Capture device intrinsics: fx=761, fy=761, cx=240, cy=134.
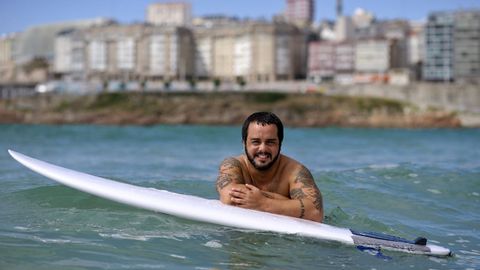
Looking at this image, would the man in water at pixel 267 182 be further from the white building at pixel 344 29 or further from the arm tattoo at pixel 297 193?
the white building at pixel 344 29

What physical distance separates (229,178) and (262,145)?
533 millimetres

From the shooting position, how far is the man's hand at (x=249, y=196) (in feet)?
24.1

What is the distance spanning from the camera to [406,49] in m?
140

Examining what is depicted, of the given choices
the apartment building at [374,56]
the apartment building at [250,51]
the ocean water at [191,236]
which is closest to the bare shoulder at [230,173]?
the ocean water at [191,236]

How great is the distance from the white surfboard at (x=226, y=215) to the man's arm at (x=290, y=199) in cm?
8

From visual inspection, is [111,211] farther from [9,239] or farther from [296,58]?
[296,58]

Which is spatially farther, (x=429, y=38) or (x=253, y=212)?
(x=429, y=38)

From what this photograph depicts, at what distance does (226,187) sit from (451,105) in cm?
8201

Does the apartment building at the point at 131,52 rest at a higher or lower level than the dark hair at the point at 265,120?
higher

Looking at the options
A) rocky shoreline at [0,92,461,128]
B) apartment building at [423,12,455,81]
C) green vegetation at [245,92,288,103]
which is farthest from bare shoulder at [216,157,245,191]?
apartment building at [423,12,455,81]

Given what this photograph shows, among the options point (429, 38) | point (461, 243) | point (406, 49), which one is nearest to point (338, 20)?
point (406, 49)

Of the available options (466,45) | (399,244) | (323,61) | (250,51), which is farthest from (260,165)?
(323,61)

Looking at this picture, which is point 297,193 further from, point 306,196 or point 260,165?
point 260,165

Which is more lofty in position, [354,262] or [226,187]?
[226,187]
